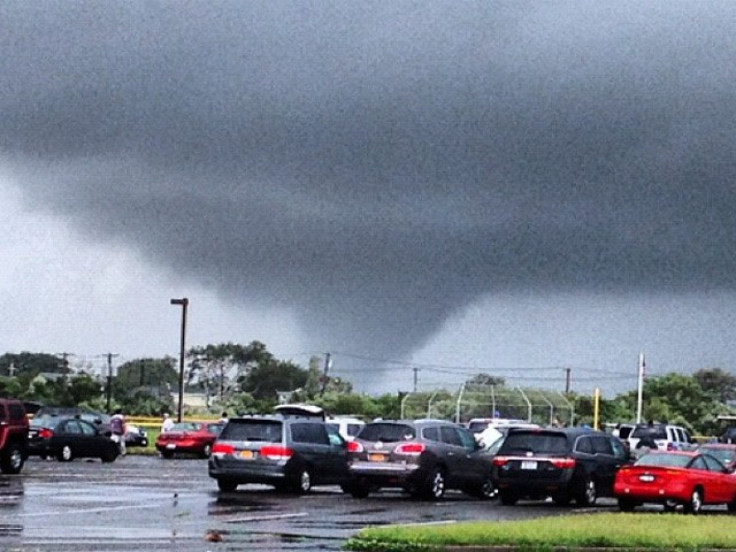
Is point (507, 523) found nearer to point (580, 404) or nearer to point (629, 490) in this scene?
point (629, 490)

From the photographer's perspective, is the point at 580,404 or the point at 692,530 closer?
the point at 692,530

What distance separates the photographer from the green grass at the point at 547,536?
20.2m

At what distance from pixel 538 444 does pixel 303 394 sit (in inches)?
3823

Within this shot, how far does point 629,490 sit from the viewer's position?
107ft

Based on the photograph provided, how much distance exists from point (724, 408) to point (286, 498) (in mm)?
97534

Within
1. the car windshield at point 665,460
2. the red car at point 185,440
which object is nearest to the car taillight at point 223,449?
the car windshield at point 665,460

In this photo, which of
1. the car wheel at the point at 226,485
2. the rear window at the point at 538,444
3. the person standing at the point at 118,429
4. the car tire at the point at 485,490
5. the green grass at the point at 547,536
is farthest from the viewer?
the person standing at the point at 118,429

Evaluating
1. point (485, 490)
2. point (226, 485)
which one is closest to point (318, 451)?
point (226, 485)

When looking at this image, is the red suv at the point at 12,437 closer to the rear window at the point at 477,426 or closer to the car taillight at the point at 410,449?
the car taillight at the point at 410,449

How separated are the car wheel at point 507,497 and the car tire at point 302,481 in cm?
426

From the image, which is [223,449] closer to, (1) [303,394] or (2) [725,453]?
(2) [725,453]

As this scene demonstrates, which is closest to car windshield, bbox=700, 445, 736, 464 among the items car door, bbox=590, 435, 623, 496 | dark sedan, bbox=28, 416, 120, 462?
car door, bbox=590, 435, 623, 496

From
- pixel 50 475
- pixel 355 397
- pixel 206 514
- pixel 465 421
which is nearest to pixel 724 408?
pixel 355 397

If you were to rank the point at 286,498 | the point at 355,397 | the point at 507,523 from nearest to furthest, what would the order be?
the point at 507,523
the point at 286,498
the point at 355,397
